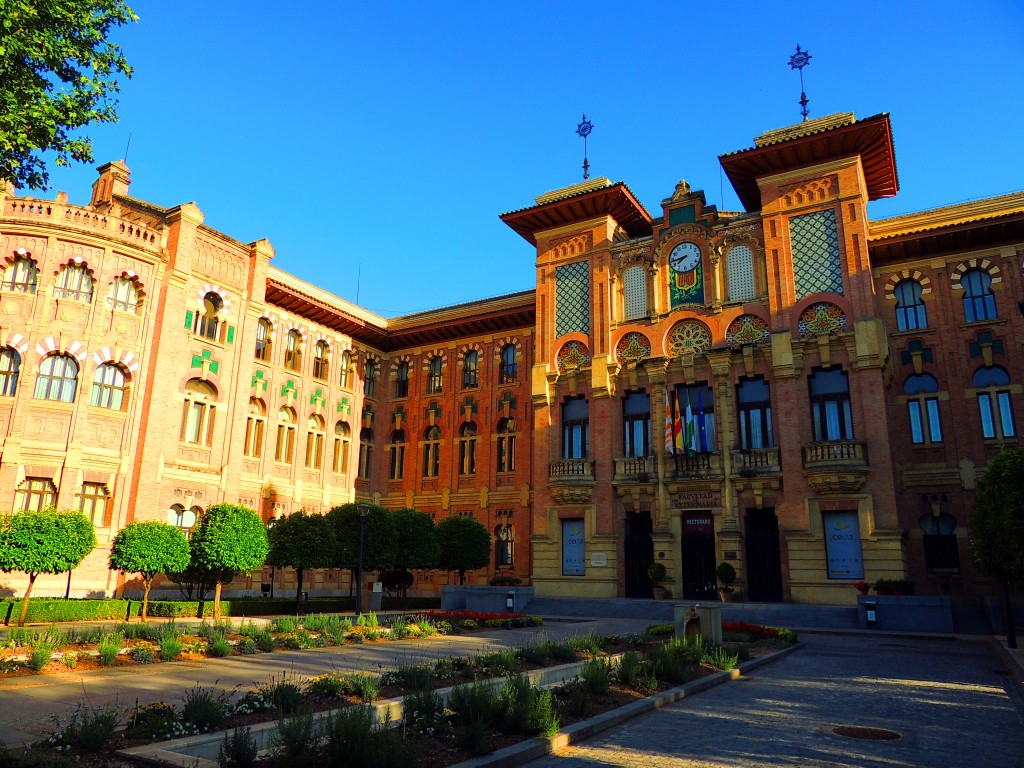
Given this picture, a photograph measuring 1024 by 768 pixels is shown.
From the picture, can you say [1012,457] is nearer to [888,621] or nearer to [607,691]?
[888,621]

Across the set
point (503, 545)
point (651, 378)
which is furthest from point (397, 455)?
point (651, 378)

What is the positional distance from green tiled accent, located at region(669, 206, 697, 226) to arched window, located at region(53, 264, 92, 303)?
90.6ft

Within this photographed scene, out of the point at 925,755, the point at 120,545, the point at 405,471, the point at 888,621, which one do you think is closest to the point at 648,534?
the point at 888,621

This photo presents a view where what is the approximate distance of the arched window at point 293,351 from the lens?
131 ft

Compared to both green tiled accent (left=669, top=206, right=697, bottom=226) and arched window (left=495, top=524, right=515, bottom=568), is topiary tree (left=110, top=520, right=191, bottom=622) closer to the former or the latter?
arched window (left=495, top=524, right=515, bottom=568)

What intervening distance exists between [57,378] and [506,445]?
22.1 meters

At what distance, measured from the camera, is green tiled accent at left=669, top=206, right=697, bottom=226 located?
36094 millimetres

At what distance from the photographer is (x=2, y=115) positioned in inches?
487

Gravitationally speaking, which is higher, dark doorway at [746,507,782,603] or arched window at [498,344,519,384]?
arched window at [498,344,519,384]

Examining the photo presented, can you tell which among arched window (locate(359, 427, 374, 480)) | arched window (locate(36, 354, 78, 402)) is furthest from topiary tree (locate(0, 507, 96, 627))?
arched window (locate(359, 427, 374, 480))

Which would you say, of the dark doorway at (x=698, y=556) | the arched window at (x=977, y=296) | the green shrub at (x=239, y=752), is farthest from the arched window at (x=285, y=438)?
the arched window at (x=977, y=296)

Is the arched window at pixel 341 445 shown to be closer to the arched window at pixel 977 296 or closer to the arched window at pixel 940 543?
the arched window at pixel 940 543

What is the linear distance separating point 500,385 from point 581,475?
941 centimetres

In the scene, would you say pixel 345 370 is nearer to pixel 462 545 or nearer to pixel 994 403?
pixel 462 545
